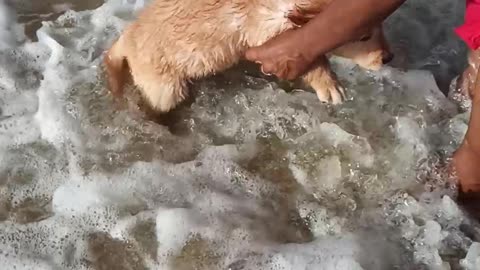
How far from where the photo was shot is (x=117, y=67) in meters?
2.71

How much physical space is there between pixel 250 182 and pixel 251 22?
0.57 metres

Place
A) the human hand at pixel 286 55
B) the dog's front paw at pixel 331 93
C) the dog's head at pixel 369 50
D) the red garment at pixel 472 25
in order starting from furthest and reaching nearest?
the dog's front paw at pixel 331 93
the dog's head at pixel 369 50
the human hand at pixel 286 55
the red garment at pixel 472 25

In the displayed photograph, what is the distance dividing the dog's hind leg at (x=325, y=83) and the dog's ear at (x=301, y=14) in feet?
0.59

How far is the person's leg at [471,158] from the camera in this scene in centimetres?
227

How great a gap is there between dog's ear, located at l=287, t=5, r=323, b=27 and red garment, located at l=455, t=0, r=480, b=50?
45 centimetres

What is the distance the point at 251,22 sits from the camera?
8.09 feet

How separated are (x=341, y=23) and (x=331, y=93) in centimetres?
42

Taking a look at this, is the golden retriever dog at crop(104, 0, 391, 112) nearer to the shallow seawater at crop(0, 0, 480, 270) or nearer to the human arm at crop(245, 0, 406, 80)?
the human arm at crop(245, 0, 406, 80)

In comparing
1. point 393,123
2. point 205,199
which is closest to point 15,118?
point 205,199

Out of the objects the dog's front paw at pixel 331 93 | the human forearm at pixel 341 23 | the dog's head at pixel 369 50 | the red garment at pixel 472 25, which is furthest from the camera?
the dog's front paw at pixel 331 93

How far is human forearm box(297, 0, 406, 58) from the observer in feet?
7.09

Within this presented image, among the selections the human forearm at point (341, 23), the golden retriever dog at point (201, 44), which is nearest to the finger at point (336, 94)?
the golden retriever dog at point (201, 44)

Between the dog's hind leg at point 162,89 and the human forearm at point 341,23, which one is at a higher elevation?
the human forearm at point 341,23

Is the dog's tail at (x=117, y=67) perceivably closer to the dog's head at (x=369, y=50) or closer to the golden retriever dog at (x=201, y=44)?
the golden retriever dog at (x=201, y=44)
